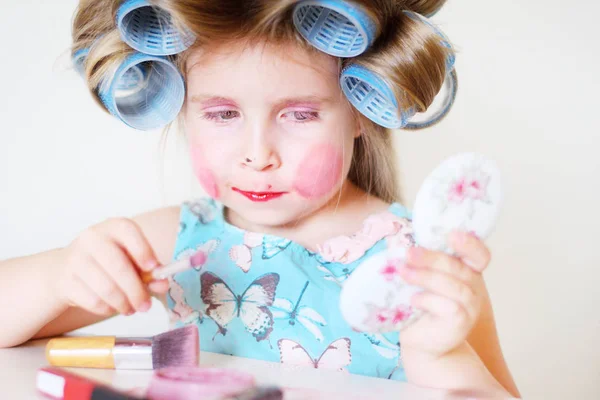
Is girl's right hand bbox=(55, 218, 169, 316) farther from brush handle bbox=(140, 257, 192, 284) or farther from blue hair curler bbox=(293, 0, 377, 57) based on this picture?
blue hair curler bbox=(293, 0, 377, 57)

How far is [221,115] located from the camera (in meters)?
0.79

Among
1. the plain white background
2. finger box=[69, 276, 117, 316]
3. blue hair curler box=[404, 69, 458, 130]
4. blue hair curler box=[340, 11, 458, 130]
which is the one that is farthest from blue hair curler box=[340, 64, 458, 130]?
the plain white background

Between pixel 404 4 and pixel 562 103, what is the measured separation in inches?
27.8

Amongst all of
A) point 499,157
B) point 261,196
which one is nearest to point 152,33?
point 261,196

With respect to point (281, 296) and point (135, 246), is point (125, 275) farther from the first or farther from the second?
point (281, 296)

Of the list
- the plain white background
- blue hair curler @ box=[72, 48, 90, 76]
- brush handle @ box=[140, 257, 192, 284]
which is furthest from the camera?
the plain white background

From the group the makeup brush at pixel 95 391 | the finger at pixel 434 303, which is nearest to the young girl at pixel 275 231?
the finger at pixel 434 303

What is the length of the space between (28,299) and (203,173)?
24 centimetres

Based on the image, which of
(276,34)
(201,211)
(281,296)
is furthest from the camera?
(201,211)

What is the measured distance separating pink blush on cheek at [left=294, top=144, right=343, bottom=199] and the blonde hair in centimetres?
8

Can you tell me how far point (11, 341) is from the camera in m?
0.78

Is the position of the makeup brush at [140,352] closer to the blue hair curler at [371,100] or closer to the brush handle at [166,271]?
the brush handle at [166,271]

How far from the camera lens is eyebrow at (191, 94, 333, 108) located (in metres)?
0.75

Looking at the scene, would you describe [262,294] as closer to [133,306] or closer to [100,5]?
[133,306]
